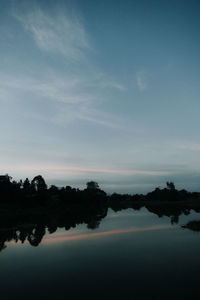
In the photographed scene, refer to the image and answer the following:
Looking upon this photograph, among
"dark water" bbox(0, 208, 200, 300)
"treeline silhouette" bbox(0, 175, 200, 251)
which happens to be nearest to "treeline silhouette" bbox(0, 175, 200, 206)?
"treeline silhouette" bbox(0, 175, 200, 251)

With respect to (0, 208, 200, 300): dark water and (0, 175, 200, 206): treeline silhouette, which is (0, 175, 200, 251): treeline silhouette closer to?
(0, 175, 200, 206): treeline silhouette

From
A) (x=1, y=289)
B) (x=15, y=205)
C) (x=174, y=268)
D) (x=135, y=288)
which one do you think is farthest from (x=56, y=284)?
(x=15, y=205)

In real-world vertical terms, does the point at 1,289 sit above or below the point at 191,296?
below

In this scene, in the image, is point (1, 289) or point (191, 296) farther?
point (1, 289)

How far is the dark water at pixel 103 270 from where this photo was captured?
56.6 feet

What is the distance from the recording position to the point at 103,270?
22.6 meters

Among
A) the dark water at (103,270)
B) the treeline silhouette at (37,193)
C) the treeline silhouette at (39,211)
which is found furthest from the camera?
the treeline silhouette at (37,193)

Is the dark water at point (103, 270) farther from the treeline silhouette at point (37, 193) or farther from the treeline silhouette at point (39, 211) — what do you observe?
the treeline silhouette at point (37, 193)

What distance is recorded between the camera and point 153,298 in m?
15.8

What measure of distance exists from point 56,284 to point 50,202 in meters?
91.6

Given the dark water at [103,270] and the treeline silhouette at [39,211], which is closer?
the dark water at [103,270]

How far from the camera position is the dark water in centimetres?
1725

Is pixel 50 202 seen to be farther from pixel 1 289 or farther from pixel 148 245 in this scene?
pixel 1 289

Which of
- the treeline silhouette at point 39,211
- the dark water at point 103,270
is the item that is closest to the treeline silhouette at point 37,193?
the treeline silhouette at point 39,211
